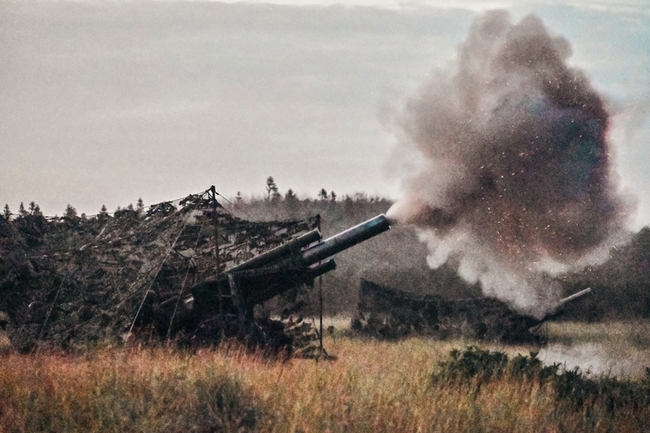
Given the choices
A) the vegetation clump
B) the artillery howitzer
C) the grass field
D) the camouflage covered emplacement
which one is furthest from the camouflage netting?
the vegetation clump

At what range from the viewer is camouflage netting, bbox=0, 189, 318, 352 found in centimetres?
1625

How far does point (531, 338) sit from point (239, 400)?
1456 cm

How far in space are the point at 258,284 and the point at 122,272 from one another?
7.96 ft

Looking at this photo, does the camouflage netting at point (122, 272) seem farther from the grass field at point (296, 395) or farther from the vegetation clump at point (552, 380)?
the vegetation clump at point (552, 380)

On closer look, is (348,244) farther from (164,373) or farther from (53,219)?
(53,219)

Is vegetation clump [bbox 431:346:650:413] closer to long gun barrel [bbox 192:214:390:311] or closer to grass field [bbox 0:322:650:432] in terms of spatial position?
grass field [bbox 0:322:650:432]

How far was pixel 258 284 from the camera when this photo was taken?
1720 cm

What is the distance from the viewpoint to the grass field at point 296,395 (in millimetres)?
10180

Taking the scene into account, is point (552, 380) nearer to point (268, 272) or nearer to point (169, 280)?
point (268, 272)

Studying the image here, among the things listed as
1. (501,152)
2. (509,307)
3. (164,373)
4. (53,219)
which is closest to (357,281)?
(509,307)

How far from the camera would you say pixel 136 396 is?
35.4 feet

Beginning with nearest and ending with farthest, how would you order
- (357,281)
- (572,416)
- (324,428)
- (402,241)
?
(324,428), (572,416), (357,281), (402,241)

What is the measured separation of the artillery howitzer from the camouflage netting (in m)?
0.39

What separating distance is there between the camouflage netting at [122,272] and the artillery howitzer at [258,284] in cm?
39
